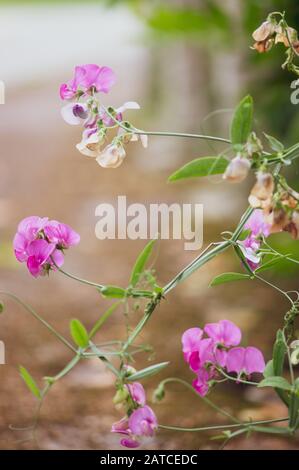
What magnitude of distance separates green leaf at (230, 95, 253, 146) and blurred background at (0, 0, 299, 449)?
81 millimetres

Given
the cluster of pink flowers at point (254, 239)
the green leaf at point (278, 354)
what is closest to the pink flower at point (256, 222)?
the cluster of pink flowers at point (254, 239)

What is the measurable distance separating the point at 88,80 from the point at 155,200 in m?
2.00

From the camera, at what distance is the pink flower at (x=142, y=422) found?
0.73 meters

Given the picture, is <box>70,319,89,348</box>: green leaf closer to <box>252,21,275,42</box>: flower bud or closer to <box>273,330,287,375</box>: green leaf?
<box>273,330,287,375</box>: green leaf

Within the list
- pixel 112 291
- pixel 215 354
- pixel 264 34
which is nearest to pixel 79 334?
pixel 112 291

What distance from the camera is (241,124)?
0.65m

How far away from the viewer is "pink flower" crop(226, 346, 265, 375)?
78cm

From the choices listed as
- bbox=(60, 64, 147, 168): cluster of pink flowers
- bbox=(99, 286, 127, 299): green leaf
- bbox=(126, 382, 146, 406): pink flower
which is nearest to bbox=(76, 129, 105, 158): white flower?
bbox=(60, 64, 147, 168): cluster of pink flowers

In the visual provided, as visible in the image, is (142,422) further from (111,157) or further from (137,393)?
(111,157)

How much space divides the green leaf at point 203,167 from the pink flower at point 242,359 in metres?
0.20

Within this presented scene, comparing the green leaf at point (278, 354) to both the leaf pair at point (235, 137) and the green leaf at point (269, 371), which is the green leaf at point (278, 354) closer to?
the green leaf at point (269, 371)

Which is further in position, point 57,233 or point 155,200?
point 155,200

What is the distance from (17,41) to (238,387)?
520 cm
